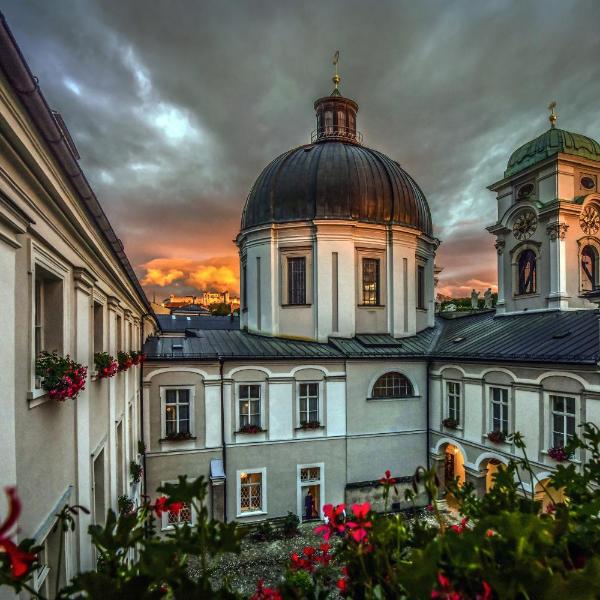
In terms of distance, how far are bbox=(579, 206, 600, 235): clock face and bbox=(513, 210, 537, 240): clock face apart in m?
2.00

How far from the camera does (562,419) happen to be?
13.1 m

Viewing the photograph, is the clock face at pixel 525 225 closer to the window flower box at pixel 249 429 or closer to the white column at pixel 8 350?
the window flower box at pixel 249 429

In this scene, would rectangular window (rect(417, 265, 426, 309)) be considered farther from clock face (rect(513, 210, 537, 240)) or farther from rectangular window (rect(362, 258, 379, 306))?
clock face (rect(513, 210, 537, 240))

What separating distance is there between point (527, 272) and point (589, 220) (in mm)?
3576

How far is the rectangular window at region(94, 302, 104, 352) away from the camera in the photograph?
8336 millimetres

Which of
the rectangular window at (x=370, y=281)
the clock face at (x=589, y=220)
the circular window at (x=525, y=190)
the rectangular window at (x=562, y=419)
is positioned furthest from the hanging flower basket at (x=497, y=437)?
the circular window at (x=525, y=190)

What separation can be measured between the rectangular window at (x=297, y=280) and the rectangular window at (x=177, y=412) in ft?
23.7

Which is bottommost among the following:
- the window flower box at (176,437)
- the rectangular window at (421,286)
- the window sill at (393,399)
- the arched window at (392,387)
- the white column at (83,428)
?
the window flower box at (176,437)

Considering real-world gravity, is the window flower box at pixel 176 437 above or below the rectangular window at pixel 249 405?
below

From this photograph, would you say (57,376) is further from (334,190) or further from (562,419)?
(334,190)

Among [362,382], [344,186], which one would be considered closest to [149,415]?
[362,382]

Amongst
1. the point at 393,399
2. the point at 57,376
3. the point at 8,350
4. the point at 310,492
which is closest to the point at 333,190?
the point at 393,399

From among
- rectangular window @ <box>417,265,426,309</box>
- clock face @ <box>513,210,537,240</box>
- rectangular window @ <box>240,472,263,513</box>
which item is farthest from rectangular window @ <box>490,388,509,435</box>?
rectangular window @ <box>240,472,263,513</box>

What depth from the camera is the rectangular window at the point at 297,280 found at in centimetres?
2056
